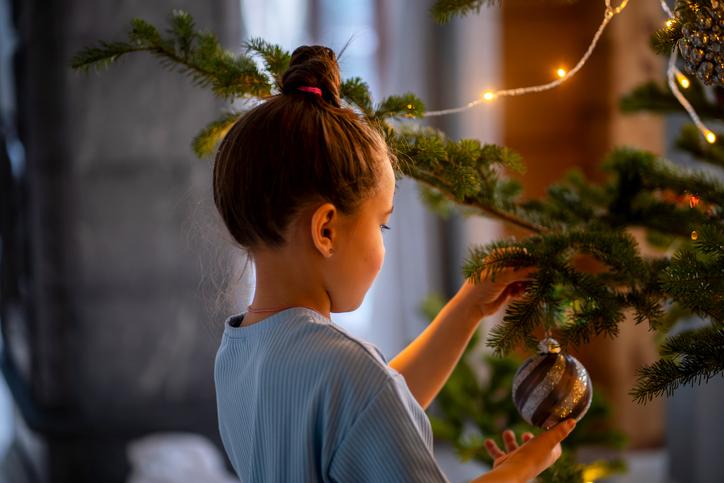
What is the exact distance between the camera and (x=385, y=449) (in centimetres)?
71

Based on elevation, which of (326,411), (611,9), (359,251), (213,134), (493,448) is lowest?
(493,448)

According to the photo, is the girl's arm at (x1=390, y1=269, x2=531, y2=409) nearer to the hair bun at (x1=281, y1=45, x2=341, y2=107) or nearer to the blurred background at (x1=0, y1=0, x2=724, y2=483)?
the hair bun at (x1=281, y1=45, x2=341, y2=107)

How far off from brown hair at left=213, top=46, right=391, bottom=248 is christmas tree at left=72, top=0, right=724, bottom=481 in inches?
3.7

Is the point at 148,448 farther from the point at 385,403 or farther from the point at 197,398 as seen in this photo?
the point at 385,403

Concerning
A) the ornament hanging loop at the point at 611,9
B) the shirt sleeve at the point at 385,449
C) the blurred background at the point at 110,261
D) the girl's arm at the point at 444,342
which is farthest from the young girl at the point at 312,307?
the blurred background at the point at 110,261

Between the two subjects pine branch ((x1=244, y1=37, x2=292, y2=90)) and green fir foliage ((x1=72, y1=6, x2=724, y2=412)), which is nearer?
green fir foliage ((x1=72, y1=6, x2=724, y2=412))

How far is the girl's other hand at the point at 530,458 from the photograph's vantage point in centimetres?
81

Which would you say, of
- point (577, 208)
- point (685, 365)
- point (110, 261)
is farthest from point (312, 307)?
point (110, 261)

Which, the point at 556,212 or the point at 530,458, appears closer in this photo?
the point at 530,458

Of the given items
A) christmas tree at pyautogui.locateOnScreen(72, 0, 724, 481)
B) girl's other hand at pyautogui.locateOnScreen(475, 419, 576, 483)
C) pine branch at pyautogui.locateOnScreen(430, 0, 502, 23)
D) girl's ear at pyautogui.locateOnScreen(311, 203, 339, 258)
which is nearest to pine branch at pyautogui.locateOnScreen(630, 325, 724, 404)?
christmas tree at pyautogui.locateOnScreen(72, 0, 724, 481)

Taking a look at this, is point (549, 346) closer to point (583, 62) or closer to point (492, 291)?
point (492, 291)

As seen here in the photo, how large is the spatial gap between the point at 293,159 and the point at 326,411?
24cm

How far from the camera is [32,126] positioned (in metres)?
2.34

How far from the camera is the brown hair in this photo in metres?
0.79
